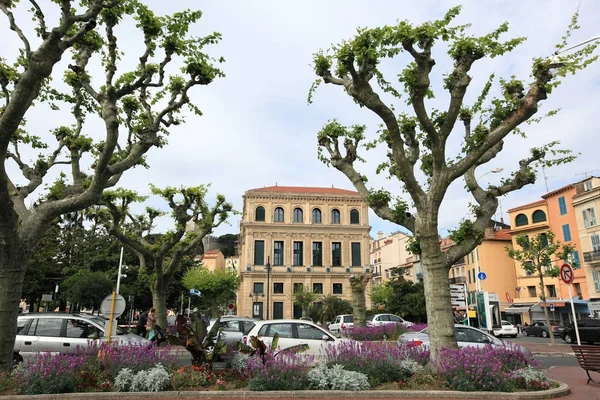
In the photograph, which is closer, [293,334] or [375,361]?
[375,361]

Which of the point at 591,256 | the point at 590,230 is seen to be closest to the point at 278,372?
the point at 591,256

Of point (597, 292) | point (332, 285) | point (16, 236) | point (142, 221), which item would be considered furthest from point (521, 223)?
point (16, 236)

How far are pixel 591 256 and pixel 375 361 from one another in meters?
36.6

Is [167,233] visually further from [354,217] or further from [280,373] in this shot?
[354,217]

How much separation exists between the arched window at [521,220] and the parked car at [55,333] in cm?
4376

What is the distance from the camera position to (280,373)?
804cm

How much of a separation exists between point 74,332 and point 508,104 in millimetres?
13074

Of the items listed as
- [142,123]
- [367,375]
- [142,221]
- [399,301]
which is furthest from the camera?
[399,301]

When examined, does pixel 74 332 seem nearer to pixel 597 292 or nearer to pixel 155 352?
pixel 155 352

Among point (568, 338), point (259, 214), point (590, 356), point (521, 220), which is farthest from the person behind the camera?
point (259, 214)

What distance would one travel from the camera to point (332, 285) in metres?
53.1

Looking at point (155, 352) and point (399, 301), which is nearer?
point (155, 352)

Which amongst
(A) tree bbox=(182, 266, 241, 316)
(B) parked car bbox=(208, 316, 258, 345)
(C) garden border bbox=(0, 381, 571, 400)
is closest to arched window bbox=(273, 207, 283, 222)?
(A) tree bbox=(182, 266, 241, 316)

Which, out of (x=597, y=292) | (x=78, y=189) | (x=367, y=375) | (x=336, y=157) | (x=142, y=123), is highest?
(x=142, y=123)
